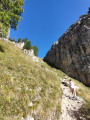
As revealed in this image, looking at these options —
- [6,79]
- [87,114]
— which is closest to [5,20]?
[6,79]

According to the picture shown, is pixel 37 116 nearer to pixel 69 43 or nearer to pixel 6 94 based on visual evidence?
pixel 6 94

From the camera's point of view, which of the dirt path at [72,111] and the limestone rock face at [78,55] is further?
the limestone rock face at [78,55]

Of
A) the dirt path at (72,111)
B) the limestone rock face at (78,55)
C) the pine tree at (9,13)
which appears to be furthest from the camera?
the limestone rock face at (78,55)

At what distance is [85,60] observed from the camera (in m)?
19.7

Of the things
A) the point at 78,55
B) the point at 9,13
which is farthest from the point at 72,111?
the point at 78,55

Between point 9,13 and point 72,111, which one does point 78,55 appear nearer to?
point 72,111

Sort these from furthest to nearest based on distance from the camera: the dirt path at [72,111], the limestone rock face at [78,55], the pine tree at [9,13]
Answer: the limestone rock face at [78,55], the pine tree at [9,13], the dirt path at [72,111]

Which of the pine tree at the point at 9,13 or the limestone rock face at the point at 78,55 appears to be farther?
the limestone rock face at the point at 78,55

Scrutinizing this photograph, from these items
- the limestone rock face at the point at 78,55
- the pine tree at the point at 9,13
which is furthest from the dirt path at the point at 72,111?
the limestone rock face at the point at 78,55

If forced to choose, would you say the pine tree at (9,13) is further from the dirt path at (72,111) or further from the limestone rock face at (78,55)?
the limestone rock face at (78,55)

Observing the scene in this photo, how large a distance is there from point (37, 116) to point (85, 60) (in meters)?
21.7

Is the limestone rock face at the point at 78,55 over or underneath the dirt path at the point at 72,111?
over

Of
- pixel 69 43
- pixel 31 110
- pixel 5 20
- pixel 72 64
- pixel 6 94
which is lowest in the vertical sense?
pixel 31 110

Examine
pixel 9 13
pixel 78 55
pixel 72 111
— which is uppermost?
pixel 9 13
